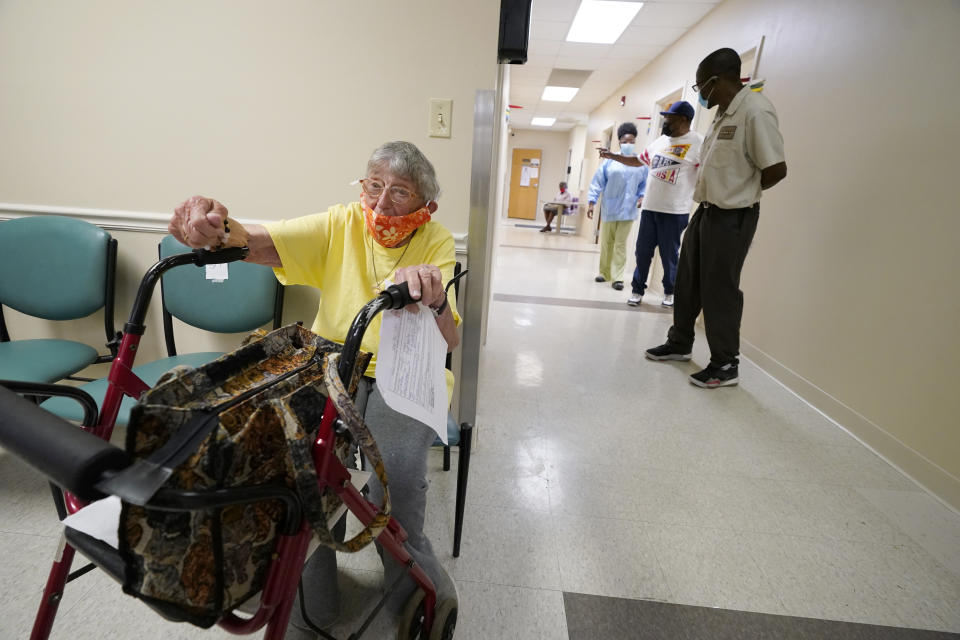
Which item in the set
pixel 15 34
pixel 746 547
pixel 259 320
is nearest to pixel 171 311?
pixel 259 320

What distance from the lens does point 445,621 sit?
39.5 inches

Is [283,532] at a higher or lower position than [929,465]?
higher

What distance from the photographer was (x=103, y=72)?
1.60 m

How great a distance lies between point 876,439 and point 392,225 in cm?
242

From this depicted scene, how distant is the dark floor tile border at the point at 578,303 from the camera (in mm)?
4422

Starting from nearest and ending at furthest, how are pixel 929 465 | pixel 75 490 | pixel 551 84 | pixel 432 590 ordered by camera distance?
1. pixel 75 490
2. pixel 432 590
3. pixel 929 465
4. pixel 551 84

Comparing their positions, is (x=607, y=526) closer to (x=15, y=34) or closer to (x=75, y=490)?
(x=75, y=490)

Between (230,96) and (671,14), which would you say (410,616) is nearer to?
(230,96)

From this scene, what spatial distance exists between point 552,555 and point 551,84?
8171mm

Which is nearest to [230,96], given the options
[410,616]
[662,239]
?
[410,616]

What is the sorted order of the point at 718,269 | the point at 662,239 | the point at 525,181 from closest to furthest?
the point at 718,269, the point at 662,239, the point at 525,181

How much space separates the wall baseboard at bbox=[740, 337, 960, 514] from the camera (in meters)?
1.75

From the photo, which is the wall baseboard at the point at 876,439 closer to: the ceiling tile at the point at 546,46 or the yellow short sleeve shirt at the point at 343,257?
the yellow short sleeve shirt at the point at 343,257

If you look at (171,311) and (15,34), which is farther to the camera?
(171,311)
